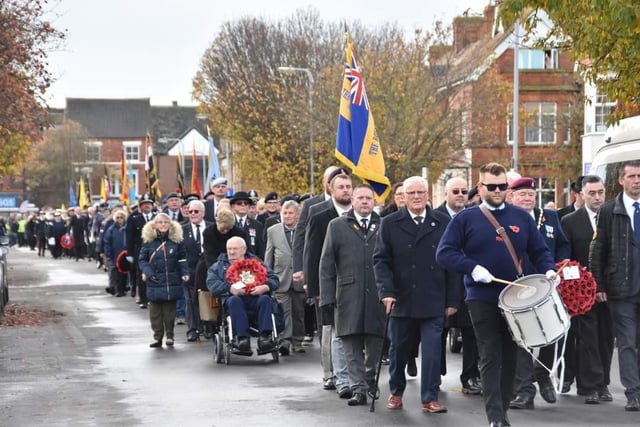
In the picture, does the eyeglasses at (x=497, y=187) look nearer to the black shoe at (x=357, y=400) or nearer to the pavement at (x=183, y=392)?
the pavement at (x=183, y=392)

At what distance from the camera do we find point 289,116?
190ft

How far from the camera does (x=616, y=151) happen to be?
18.1 meters

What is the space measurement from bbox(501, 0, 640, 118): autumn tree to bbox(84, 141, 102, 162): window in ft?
340

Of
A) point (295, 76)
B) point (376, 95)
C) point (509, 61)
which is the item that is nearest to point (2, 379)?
point (376, 95)

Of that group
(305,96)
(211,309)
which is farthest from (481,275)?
(305,96)

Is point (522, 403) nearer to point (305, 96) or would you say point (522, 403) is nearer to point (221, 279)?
point (221, 279)

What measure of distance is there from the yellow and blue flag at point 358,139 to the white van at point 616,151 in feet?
9.06

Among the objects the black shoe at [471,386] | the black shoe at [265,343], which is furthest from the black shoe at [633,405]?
the black shoe at [265,343]

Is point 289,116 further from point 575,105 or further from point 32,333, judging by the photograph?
point 32,333

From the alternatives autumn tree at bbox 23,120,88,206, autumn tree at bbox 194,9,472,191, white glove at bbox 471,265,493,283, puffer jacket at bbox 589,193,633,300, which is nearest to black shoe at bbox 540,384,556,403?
puffer jacket at bbox 589,193,633,300

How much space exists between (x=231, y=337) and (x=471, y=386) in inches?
145

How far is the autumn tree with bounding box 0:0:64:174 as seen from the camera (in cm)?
2786

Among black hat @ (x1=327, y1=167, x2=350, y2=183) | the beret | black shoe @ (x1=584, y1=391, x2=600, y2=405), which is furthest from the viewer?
black hat @ (x1=327, y1=167, x2=350, y2=183)

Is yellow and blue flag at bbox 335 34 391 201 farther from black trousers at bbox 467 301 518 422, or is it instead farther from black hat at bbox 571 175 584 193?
black trousers at bbox 467 301 518 422
